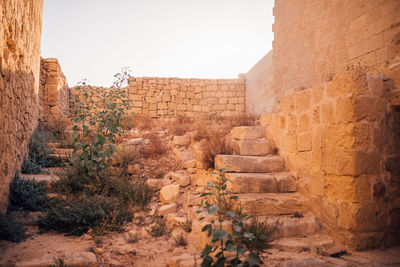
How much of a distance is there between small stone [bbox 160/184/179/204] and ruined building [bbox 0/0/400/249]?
172cm

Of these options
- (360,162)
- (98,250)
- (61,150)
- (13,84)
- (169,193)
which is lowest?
(98,250)

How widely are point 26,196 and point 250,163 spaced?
307cm

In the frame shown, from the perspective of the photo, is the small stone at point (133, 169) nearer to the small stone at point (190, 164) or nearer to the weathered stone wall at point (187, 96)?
the small stone at point (190, 164)

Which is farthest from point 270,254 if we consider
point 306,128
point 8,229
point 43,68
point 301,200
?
point 43,68

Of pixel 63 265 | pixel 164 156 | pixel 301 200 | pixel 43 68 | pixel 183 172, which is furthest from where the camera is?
pixel 43 68

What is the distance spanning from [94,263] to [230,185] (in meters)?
1.64

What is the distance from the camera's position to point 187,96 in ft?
33.5

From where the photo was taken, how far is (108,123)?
3811 mm


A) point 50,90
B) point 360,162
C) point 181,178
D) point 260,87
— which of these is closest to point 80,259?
point 181,178

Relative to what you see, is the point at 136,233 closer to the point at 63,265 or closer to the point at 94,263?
the point at 94,263

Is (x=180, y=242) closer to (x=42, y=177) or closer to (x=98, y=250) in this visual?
(x=98, y=250)

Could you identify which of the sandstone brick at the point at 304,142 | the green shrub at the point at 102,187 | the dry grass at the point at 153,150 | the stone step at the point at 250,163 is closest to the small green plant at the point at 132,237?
the green shrub at the point at 102,187

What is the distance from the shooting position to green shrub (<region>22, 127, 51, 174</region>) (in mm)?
3971

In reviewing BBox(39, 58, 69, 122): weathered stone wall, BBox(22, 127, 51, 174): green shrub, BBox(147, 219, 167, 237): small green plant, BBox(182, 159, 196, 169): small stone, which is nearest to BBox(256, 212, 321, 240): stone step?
BBox(147, 219, 167, 237): small green plant
